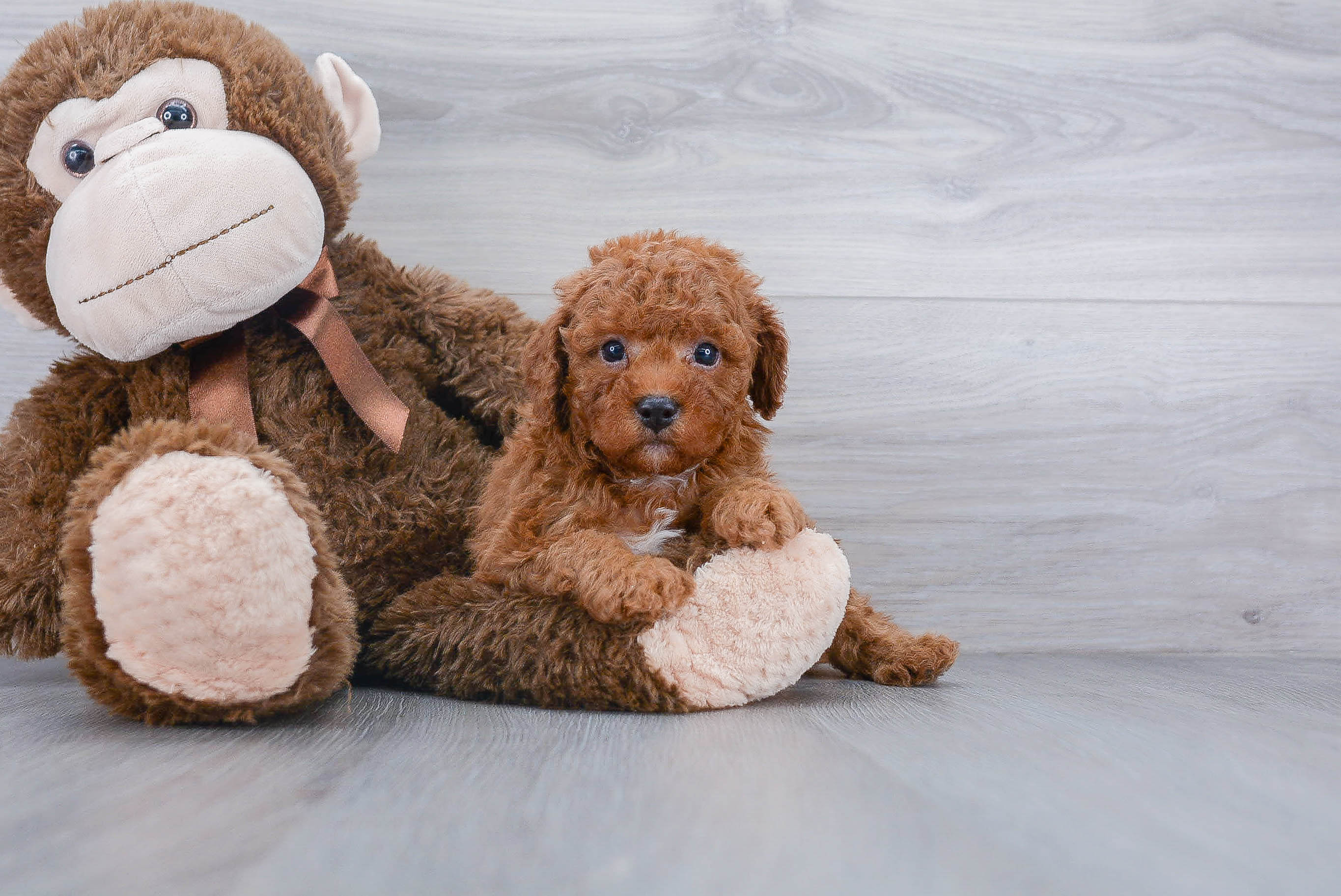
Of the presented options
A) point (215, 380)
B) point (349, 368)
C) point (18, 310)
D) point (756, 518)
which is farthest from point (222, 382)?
point (756, 518)

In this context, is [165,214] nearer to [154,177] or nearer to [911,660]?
[154,177]

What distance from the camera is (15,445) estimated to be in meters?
0.95

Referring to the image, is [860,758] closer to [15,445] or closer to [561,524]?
[561,524]

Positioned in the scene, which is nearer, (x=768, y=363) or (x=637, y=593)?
(x=637, y=593)

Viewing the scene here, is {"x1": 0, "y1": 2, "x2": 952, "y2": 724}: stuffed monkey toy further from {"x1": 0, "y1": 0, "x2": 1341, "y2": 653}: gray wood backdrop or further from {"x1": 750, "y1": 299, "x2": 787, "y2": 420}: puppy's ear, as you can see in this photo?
{"x1": 0, "y1": 0, "x2": 1341, "y2": 653}: gray wood backdrop

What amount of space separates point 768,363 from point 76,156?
2.21 ft

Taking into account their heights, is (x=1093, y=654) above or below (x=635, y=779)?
below

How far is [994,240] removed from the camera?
1.39 m

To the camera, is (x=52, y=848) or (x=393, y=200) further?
(x=393, y=200)

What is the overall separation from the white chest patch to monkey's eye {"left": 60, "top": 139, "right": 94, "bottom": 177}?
0.61 meters

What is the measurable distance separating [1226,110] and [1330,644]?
29.7 inches

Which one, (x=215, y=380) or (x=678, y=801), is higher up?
(x=215, y=380)

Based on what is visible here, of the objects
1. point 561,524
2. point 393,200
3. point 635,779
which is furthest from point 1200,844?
point 393,200

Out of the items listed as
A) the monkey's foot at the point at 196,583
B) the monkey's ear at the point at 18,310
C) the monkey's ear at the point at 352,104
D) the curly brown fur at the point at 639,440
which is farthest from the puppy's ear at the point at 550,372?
the monkey's ear at the point at 18,310
